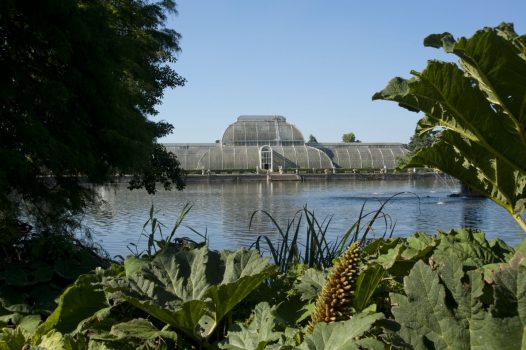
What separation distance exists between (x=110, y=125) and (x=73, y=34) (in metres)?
1.21

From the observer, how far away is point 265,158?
80.4 m

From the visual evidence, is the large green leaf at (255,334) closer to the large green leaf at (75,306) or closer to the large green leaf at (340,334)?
the large green leaf at (340,334)

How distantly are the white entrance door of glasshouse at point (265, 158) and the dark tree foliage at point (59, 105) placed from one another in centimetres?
7148

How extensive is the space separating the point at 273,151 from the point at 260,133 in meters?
6.16

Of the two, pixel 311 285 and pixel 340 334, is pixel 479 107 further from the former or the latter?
pixel 340 334

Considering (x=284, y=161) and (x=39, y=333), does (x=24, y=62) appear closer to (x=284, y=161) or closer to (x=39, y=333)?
(x=39, y=333)

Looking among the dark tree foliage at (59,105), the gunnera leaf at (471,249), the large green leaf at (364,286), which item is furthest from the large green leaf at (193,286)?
the dark tree foliage at (59,105)

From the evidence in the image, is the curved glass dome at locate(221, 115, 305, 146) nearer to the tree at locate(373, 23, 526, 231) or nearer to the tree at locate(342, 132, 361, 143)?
the tree at locate(342, 132, 361, 143)

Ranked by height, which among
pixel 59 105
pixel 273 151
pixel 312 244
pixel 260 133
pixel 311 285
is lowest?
pixel 312 244

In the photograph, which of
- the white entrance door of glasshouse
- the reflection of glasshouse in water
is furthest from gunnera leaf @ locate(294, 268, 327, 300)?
the white entrance door of glasshouse

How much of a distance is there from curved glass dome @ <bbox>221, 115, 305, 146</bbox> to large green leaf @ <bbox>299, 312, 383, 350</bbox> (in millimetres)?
83789

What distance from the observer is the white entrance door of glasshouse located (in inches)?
3155

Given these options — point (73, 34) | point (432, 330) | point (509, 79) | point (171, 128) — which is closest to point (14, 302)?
point (432, 330)

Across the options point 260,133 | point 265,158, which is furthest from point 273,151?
point 260,133
